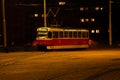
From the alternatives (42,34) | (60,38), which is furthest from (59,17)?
(42,34)

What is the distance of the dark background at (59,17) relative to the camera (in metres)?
74.8

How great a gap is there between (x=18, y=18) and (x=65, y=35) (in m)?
40.5

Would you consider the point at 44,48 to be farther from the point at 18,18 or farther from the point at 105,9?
the point at 105,9

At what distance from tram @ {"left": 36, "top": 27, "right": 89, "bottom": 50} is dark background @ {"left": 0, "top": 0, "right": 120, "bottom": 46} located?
30797mm

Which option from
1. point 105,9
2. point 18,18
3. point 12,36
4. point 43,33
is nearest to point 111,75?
point 43,33

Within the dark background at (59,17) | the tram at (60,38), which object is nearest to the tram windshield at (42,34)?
the tram at (60,38)

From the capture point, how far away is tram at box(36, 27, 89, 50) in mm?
37281

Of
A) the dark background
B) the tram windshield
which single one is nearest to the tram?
the tram windshield

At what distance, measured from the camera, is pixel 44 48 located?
37938 millimetres

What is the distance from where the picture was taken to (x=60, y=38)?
38.2 meters

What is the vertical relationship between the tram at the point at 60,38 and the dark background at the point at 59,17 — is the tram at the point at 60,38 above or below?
below

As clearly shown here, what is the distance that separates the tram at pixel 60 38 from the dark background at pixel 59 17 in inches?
1212

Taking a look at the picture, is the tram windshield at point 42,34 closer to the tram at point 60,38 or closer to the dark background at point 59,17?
the tram at point 60,38

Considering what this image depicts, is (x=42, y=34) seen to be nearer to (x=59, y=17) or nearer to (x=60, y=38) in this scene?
(x=60, y=38)
